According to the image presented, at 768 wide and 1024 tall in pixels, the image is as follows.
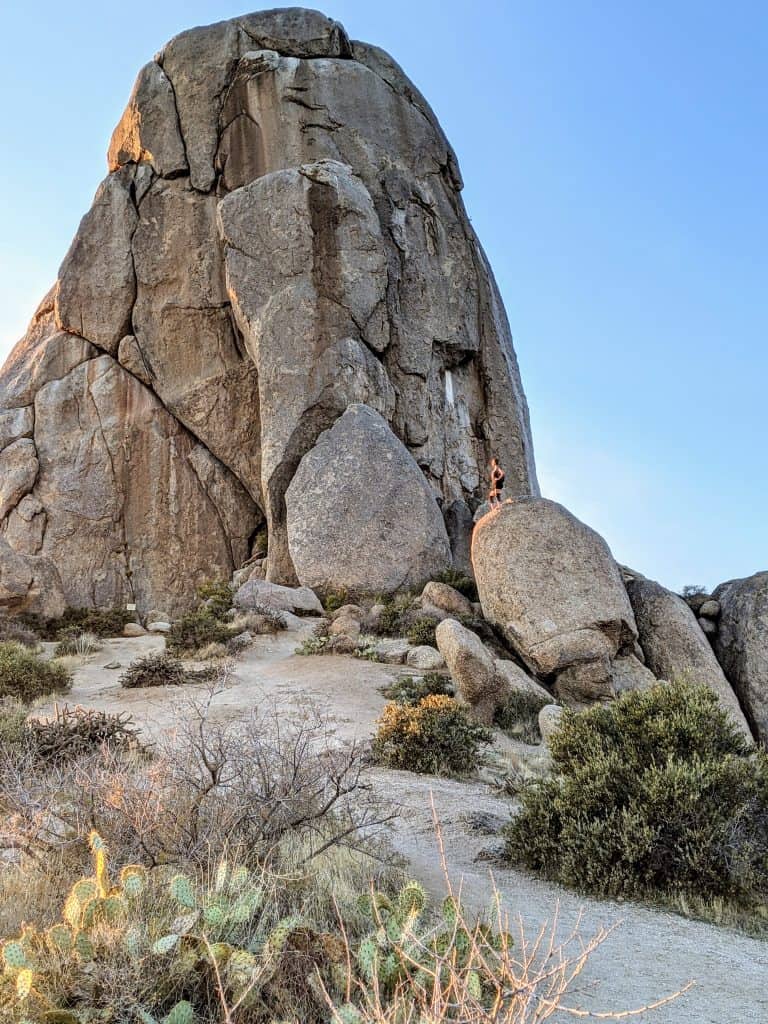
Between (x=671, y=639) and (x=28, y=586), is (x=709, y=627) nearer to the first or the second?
(x=671, y=639)

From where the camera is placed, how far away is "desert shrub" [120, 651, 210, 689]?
11727 millimetres

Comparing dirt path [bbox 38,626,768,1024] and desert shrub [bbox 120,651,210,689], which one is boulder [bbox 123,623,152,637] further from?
dirt path [bbox 38,626,768,1024]

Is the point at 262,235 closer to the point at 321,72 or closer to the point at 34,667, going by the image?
the point at 321,72

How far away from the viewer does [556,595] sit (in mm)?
12477

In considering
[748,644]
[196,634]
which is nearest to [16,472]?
[196,634]

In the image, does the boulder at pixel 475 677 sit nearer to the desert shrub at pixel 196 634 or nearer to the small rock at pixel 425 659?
the small rock at pixel 425 659

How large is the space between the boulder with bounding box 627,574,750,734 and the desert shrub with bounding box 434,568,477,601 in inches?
149

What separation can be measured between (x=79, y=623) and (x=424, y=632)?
859 cm

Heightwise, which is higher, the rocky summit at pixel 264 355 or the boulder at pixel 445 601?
the rocky summit at pixel 264 355

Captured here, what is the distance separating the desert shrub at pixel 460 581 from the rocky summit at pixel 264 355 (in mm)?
108

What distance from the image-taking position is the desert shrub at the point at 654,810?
14.7ft

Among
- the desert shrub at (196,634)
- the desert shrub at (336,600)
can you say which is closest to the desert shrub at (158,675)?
the desert shrub at (196,634)

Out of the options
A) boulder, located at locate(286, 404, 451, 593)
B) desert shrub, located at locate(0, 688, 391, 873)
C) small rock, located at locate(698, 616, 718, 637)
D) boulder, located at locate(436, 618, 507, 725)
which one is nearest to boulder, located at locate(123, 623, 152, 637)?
boulder, located at locate(286, 404, 451, 593)

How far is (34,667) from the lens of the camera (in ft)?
38.2
